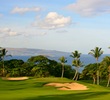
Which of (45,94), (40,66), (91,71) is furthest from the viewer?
(91,71)

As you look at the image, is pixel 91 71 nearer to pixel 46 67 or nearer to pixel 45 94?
pixel 46 67

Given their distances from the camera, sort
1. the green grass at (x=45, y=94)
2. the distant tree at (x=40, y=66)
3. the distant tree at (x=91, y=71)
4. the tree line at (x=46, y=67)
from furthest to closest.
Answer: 1. the distant tree at (x=91, y=71)
2. the distant tree at (x=40, y=66)
3. the tree line at (x=46, y=67)
4. the green grass at (x=45, y=94)

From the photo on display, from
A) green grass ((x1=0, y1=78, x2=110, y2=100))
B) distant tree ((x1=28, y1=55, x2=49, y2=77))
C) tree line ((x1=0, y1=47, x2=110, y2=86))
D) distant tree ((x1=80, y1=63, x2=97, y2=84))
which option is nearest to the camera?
green grass ((x1=0, y1=78, x2=110, y2=100))

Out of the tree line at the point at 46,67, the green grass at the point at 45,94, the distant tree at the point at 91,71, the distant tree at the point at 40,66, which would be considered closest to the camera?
the green grass at the point at 45,94

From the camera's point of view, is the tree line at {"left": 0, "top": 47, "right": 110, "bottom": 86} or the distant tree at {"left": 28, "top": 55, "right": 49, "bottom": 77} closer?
the tree line at {"left": 0, "top": 47, "right": 110, "bottom": 86}

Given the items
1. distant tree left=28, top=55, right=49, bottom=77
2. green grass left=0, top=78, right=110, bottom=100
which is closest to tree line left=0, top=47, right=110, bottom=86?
distant tree left=28, top=55, right=49, bottom=77

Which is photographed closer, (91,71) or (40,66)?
(40,66)

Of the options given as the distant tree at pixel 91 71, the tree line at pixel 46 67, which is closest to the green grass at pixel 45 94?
the tree line at pixel 46 67

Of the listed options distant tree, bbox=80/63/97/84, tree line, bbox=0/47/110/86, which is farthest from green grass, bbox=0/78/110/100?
distant tree, bbox=80/63/97/84

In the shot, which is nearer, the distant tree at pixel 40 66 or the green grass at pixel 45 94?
the green grass at pixel 45 94

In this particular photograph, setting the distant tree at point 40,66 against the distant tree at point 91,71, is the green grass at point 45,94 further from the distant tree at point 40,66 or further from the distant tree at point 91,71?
the distant tree at point 91,71

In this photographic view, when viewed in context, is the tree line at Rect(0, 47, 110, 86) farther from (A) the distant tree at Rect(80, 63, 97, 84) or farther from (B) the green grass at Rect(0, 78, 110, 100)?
(B) the green grass at Rect(0, 78, 110, 100)

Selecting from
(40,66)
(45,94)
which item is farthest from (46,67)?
(45,94)

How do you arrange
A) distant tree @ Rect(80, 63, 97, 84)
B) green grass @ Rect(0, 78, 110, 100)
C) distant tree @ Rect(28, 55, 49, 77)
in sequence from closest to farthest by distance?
green grass @ Rect(0, 78, 110, 100) < distant tree @ Rect(28, 55, 49, 77) < distant tree @ Rect(80, 63, 97, 84)
